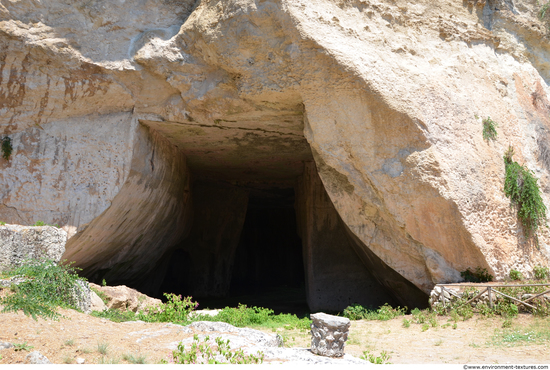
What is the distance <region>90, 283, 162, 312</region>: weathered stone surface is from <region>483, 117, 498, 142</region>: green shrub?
6.40m

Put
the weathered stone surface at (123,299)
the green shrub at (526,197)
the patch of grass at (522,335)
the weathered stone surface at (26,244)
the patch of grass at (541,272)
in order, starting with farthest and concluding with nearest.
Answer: the green shrub at (526,197)
the patch of grass at (541,272)
the weathered stone surface at (123,299)
the weathered stone surface at (26,244)
the patch of grass at (522,335)

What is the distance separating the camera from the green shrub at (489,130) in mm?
7668

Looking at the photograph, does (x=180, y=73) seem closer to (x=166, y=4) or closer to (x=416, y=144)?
(x=166, y=4)

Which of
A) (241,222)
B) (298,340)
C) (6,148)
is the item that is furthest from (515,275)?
(6,148)

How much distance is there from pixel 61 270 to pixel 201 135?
4773 millimetres

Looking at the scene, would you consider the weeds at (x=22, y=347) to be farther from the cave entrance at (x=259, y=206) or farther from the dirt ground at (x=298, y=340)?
the cave entrance at (x=259, y=206)

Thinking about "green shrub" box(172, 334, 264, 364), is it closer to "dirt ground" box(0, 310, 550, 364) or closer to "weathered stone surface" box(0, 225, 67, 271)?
"dirt ground" box(0, 310, 550, 364)

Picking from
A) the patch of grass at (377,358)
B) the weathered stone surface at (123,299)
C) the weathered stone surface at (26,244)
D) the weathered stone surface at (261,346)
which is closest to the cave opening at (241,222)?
the weathered stone surface at (123,299)

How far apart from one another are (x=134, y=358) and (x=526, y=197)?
22.1 ft

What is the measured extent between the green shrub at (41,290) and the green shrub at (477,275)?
19.4 feet

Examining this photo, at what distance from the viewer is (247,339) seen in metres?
4.16

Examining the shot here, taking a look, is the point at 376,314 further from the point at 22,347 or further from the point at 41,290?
the point at 22,347

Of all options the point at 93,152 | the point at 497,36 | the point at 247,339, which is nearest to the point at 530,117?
the point at 497,36

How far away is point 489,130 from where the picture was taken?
7715 millimetres
